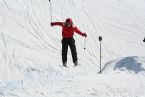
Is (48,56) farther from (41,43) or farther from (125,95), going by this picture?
(125,95)

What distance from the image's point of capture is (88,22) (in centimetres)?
2097

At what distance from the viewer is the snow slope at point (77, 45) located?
9.70m

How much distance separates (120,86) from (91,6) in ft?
44.8

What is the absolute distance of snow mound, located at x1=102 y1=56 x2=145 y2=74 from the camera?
11.4m

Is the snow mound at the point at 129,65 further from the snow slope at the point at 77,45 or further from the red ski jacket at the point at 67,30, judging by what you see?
the red ski jacket at the point at 67,30

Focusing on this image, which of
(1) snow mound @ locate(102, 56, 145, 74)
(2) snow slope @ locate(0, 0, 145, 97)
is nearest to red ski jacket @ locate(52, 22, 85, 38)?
(2) snow slope @ locate(0, 0, 145, 97)

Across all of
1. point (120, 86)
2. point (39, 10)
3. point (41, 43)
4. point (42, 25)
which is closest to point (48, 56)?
point (41, 43)

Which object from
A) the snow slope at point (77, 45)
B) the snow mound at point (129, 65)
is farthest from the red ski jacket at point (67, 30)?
the snow mound at point (129, 65)

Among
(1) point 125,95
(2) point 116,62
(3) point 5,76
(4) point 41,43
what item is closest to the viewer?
(1) point 125,95

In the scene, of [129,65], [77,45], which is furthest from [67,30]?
[77,45]

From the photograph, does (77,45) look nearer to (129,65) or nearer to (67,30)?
(67,30)

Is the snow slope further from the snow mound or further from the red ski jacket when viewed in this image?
the red ski jacket

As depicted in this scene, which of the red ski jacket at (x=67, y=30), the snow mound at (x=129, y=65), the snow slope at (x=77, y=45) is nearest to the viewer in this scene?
the snow slope at (x=77, y=45)

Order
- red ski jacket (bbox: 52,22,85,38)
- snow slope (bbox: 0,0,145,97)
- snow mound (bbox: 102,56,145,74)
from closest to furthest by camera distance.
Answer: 1. snow slope (bbox: 0,0,145,97)
2. snow mound (bbox: 102,56,145,74)
3. red ski jacket (bbox: 52,22,85,38)
